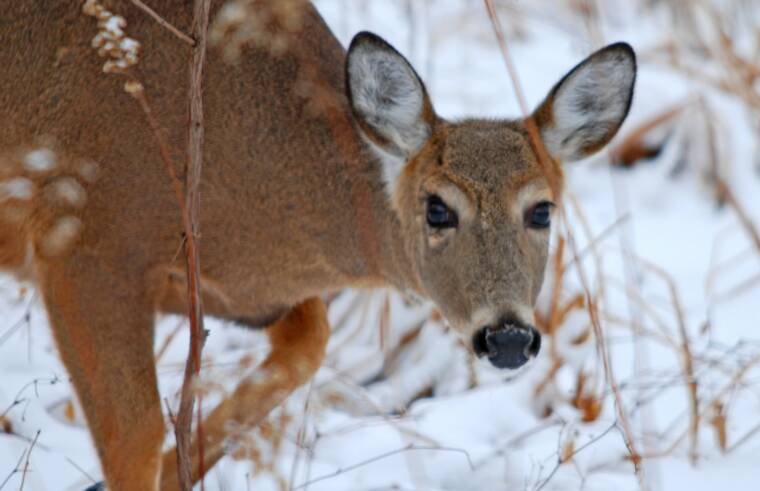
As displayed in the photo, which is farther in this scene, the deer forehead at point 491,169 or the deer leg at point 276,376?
the deer leg at point 276,376

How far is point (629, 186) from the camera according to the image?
29.2 feet

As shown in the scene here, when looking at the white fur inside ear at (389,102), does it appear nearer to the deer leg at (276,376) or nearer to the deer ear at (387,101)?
the deer ear at (387,101)

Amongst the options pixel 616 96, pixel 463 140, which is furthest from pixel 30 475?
pixel 616 96

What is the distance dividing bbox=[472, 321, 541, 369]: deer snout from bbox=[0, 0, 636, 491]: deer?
13mm

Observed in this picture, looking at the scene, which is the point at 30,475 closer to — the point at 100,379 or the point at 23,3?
the point at 100,379

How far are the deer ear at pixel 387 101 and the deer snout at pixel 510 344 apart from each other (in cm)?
89

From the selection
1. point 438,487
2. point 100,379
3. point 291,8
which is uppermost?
point 291,8

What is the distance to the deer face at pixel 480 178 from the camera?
4637 millimetres

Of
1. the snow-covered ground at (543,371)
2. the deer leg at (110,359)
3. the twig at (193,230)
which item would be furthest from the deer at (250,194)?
the twig at (193,230)

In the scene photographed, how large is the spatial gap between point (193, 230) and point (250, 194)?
4.03 feet

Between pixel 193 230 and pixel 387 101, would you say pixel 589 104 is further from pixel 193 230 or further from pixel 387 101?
pixel 193 230

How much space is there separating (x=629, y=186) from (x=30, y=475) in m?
4.92

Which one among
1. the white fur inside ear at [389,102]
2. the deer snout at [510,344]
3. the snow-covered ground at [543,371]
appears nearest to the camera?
the deer snout at [510,344]

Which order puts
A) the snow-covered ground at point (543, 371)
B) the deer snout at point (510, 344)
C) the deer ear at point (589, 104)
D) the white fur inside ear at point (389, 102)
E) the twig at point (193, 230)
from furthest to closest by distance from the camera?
the snow-covered ground at point (543, 371)
the deer ear at point (589, 104)
the white fur inside ear at point (389, 102)
the deer snout at point (510, 344)
the twig at point (193, 230)
